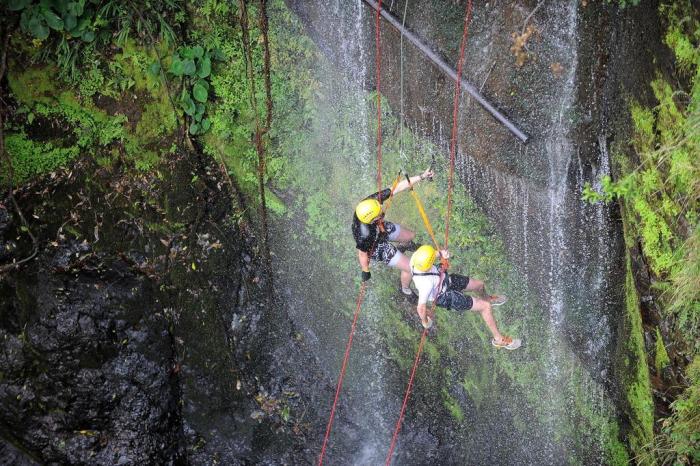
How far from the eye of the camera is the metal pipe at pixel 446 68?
16.8ft

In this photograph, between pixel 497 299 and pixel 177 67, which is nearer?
pixel 177 67

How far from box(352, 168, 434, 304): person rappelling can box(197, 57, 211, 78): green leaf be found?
7.07 ft

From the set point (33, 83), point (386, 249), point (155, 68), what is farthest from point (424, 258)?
point (33, 83)

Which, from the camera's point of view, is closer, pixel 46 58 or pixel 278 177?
pixel 46 58

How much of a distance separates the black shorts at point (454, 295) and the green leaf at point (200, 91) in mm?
3185

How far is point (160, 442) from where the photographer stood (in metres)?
6.23

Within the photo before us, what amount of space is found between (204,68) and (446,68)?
2.52m

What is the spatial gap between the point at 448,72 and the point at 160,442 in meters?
5.25

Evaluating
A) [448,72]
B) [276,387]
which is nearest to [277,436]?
[276,387]

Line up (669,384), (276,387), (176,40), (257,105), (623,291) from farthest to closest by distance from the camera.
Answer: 1. (276,387)
2. (257,105)
3. (176,40)
4. (623,291)
5. (669,384)

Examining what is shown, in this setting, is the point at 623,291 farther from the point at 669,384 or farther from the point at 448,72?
the point at 448,72

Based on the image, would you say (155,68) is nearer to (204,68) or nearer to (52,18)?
(204,68)

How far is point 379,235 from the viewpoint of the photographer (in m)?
5.50

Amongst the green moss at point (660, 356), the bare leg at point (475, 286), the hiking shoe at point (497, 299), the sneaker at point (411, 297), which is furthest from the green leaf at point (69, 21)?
the green moss at point (660, 356)
